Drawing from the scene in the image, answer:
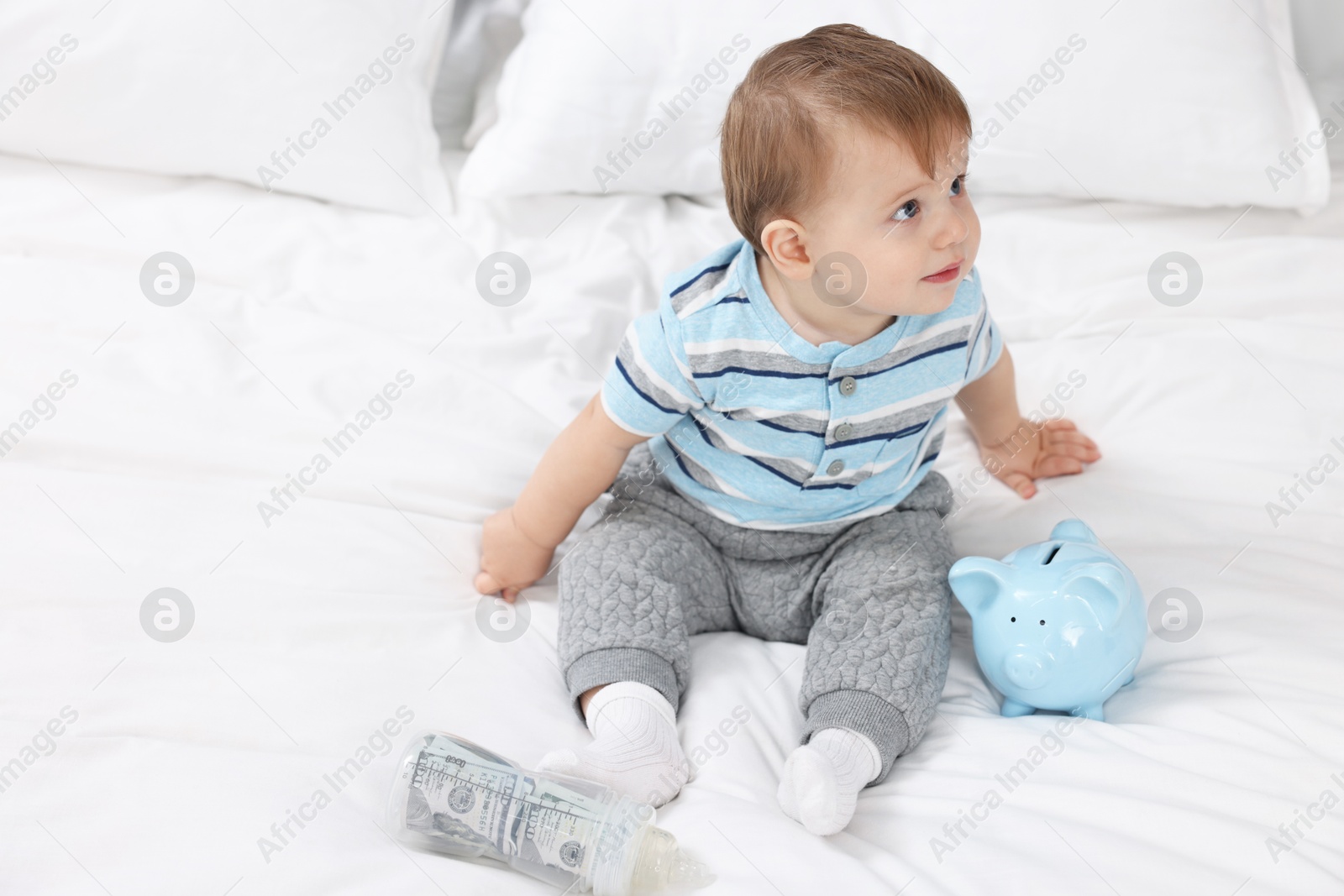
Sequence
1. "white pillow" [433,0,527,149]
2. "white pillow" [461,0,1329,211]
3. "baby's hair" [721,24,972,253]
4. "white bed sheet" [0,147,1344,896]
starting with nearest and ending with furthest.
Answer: "white bed sheet" [0,147,1344,896]
"baby's hair" [721,24,972,253]
"white pillow" [461,0,1329,211]
"white pillow" [433,0,527,149]

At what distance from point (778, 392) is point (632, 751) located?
33 centimetres

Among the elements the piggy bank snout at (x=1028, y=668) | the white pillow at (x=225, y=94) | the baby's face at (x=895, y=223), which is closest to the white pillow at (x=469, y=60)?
the white pillow at (x=225, y=94)

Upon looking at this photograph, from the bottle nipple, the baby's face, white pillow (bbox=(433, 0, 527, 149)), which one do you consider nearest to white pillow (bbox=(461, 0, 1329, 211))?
white pillow (bbox=(433, 0, 527, 149))

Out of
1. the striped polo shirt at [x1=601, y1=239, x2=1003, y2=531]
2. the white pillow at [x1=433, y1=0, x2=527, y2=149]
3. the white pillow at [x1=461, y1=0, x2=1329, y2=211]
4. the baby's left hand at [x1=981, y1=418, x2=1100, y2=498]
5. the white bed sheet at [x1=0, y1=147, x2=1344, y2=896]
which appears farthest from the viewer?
the white pillow at [x1=433, y1=0, x2=527, y2=149]

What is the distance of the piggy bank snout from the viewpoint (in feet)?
2.68

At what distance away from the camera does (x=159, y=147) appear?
1.29 metres

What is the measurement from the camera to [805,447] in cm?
95

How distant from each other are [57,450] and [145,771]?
394mm

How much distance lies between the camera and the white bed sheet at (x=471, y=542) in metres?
0.69

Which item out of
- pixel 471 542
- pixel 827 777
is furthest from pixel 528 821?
pixel 471 542

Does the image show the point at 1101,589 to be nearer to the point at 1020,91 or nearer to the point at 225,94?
the point at 1020,91

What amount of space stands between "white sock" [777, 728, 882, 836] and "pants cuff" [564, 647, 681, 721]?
12 cm

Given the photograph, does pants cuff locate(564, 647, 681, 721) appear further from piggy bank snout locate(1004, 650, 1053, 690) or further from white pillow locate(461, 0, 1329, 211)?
white pillow locate(461, 0, 1329, 211)

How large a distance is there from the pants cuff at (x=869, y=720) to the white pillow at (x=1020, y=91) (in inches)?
30.5
